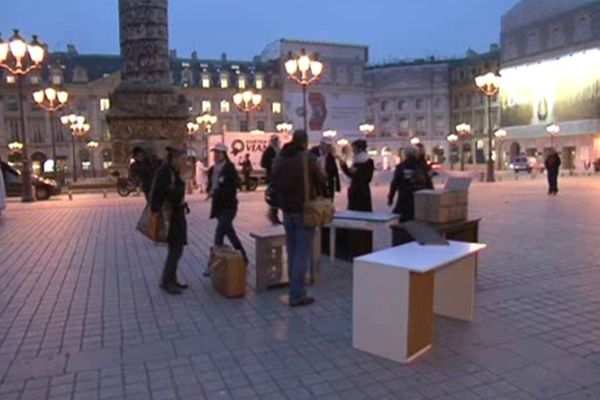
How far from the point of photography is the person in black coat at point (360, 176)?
9.59m

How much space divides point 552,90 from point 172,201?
2474 inches

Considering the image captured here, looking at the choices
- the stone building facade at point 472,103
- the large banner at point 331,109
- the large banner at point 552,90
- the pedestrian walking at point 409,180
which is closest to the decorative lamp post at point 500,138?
the large banner at point 552,90

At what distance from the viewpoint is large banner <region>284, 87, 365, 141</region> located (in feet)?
262

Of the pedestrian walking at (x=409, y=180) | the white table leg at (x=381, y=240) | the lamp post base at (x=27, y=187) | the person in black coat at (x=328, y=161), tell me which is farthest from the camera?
the lamp post base at (x=27, y=187)

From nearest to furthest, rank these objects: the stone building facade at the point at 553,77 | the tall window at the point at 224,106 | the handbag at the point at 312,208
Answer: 1. the handbag at the point at 312,208
2. the stone building facade at the point at 553,77
3. the tall window at the point at 224,106

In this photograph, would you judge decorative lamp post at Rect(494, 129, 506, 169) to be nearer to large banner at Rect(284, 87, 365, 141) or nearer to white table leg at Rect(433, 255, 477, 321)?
large banner at Rect(284, 87, 365, 141)

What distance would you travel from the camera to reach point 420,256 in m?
5.22

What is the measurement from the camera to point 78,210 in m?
19.4

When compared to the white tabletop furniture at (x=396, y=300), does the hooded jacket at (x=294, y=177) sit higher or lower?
higher

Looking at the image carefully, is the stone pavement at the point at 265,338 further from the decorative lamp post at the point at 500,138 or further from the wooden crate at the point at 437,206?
the decorative lamp post at the point at 500,138

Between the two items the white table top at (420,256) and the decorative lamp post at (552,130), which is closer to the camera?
the white table top at (420,256)

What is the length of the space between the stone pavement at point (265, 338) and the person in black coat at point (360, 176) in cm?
137


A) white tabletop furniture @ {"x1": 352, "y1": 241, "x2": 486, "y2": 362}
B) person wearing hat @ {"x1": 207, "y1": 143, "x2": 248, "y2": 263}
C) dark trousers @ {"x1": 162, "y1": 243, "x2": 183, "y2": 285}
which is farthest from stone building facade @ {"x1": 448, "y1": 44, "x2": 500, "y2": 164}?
white tabletop furniture @ {"x1": 352, "y1": 241, "x2": 486, "y2": 362}

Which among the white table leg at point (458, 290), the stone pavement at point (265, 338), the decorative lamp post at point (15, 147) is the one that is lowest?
the stone pavement at point (265, 338)
